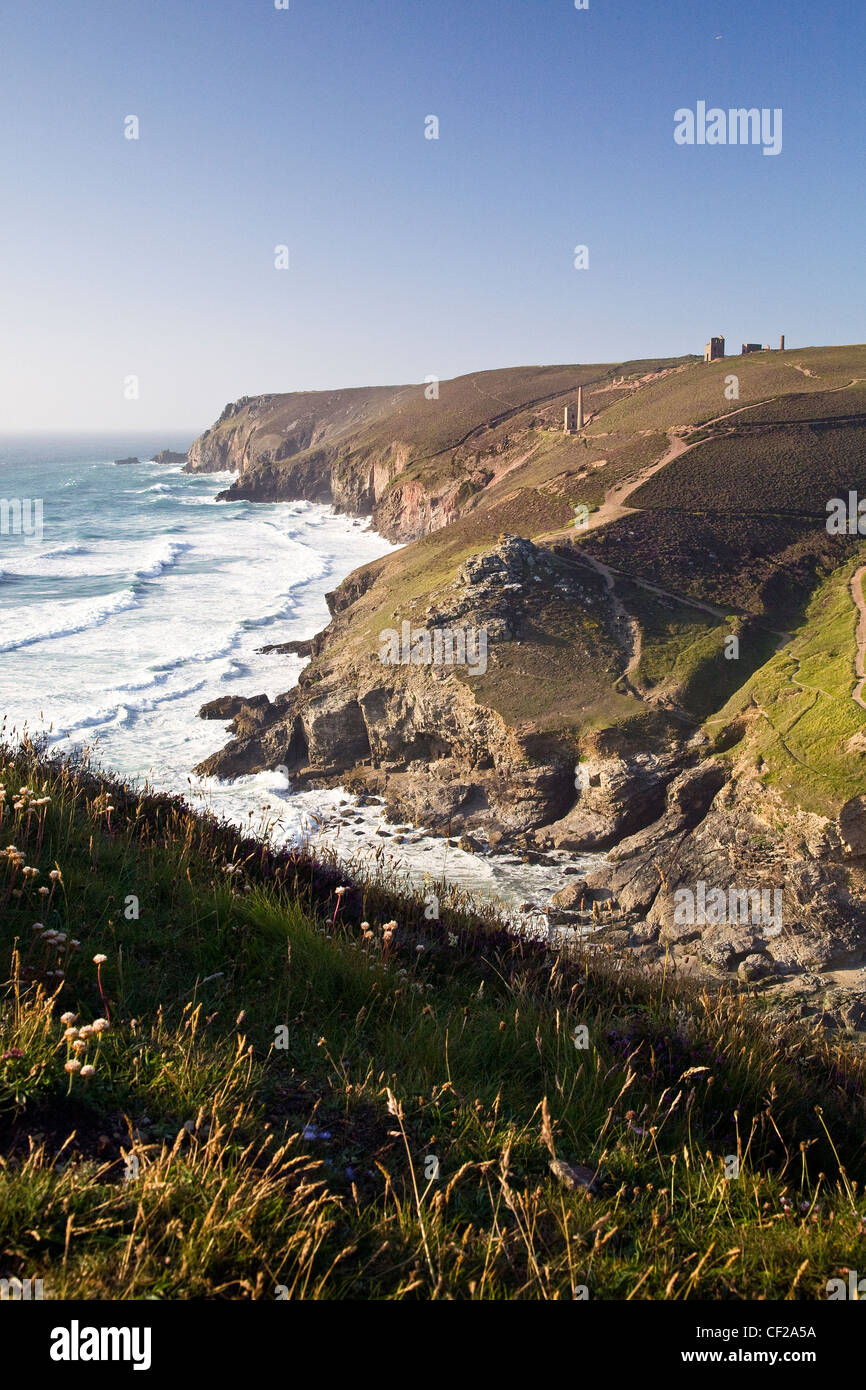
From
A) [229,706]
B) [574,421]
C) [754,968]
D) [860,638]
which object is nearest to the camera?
[754,968]

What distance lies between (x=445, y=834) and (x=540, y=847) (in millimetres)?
2265

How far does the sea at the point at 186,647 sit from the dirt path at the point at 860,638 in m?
6.67

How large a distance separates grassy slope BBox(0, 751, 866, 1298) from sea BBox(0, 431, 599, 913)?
6.99 feet

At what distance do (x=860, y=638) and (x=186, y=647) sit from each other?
2679 centimetres

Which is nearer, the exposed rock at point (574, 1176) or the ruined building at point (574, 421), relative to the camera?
the exposed rock at point (574, 1176)

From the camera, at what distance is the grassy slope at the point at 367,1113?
2859 millimetres

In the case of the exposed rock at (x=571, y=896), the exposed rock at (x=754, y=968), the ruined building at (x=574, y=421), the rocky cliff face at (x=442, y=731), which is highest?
the ruined building at (x=574, y=421)

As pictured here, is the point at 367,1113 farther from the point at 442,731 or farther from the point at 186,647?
the point at 186,647

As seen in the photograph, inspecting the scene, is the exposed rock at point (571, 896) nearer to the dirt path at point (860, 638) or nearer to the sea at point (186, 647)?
the sea at point (186, 647)

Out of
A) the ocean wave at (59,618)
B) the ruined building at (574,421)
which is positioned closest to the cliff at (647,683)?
the ruined building at (574,421)

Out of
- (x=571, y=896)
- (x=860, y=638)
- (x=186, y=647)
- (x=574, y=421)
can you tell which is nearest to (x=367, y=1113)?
(x=571, y=896)

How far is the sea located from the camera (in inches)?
720

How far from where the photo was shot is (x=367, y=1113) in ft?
12.6

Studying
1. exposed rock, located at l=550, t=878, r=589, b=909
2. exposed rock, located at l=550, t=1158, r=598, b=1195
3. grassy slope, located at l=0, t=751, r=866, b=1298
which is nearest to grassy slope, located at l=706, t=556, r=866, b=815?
exposed rock, located at l=550, t=878, r=589, b=909
